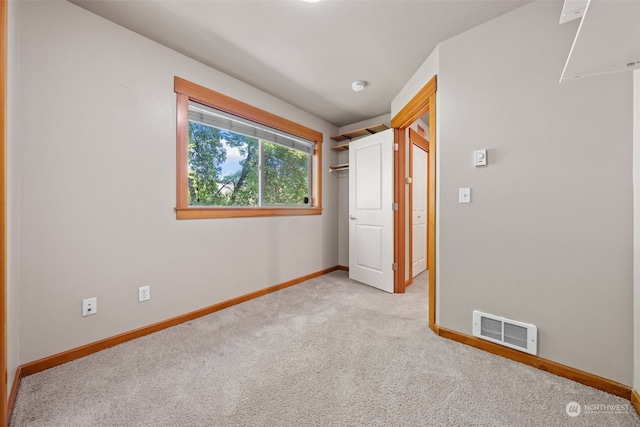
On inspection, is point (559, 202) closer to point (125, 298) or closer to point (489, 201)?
point (489, 201)

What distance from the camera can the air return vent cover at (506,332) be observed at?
A: 161 cm

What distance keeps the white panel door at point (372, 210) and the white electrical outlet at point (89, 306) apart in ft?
8.71

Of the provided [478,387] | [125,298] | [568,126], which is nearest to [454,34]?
[568,126]

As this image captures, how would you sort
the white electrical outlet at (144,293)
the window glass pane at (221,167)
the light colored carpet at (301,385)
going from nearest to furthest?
the light colored carpet at (301,385) < the white electrical outlet at (144,293) < the window glass pane at (221,167)

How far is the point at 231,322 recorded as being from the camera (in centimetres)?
223

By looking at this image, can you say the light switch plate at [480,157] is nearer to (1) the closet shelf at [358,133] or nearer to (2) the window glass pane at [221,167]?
(1) the closet shelf at [358,133]

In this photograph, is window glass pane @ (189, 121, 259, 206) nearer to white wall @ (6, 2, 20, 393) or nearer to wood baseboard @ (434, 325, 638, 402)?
white wall @ (6, 2, 20, 393)

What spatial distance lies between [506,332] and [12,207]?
3006mm

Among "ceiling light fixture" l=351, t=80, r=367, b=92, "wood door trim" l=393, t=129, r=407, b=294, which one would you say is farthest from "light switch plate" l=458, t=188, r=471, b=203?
"ceiling light fixture" l=351, t=80, r=367, b=92

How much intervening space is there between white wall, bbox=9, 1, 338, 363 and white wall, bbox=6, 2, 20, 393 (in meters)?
0.04

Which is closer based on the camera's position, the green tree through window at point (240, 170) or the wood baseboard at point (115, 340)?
the wood baseboard at point (115, 340)

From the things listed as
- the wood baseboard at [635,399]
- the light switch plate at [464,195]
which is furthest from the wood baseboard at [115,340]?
the wood baseboard at [635,399]

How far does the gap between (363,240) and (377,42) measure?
86.2 inches

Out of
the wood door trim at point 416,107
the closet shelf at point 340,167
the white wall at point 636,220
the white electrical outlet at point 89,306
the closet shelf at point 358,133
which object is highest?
the closet shelf at point 358,133
